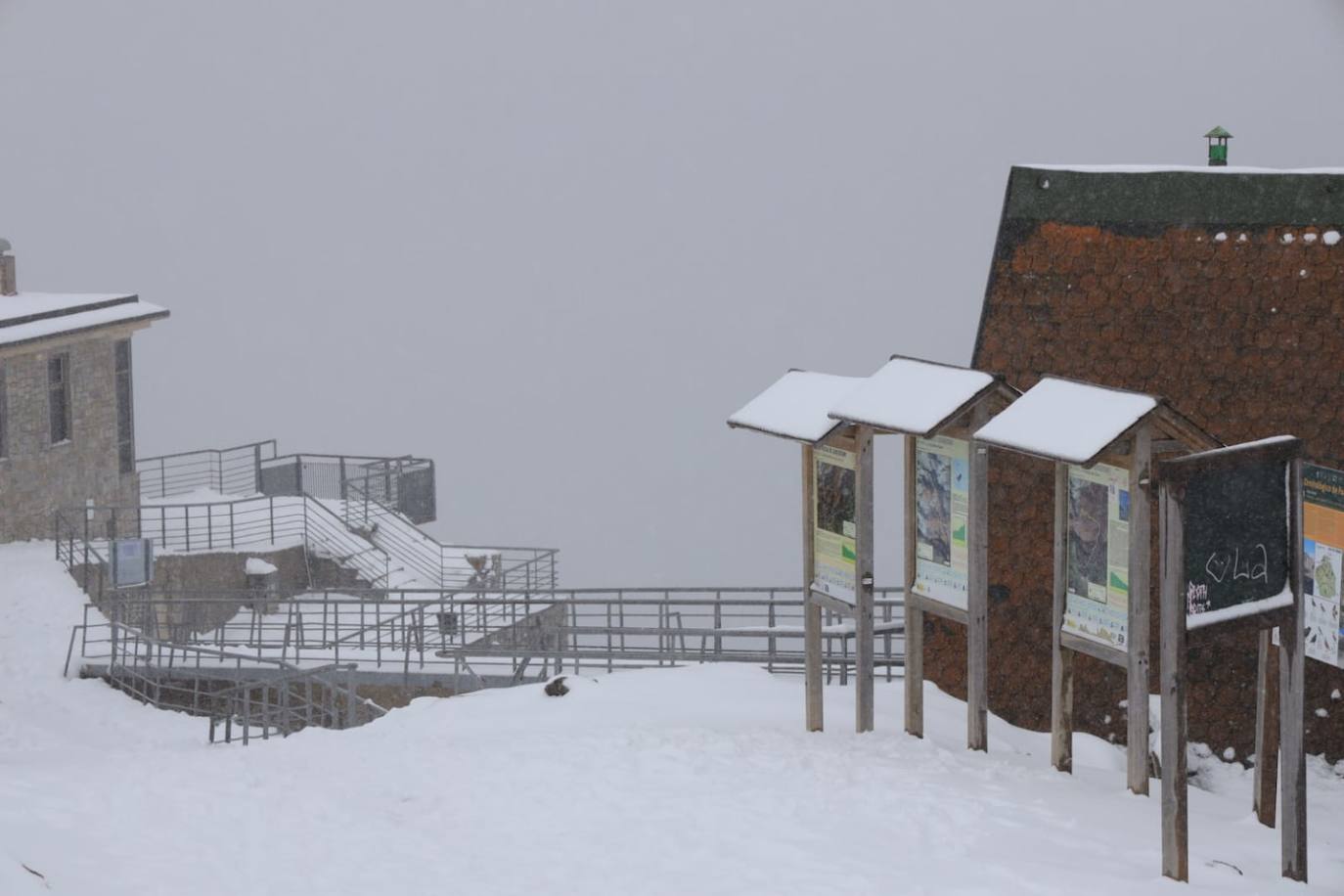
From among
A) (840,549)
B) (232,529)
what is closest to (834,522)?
(840,549)

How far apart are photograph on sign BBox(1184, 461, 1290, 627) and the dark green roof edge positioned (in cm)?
407

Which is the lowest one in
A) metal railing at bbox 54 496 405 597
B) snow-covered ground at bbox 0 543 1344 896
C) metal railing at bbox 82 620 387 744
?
metal railing at bbox 82 620 387 744

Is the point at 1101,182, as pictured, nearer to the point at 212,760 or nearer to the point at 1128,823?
the point at 1128,823

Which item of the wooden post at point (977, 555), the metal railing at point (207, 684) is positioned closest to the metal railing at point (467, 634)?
the metal railing at point (207, 684)

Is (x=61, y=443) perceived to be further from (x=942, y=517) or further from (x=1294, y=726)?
(x=1294, y=726)

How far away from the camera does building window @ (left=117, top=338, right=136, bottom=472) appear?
85.1 feet

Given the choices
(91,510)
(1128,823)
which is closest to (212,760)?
(1128,823)

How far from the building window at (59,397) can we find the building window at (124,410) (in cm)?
113

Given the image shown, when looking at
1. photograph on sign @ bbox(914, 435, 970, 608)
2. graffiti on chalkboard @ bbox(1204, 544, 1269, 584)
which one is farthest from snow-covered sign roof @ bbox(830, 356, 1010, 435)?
graffiti on chalkboard @ bbox(1204, 544, 1269, 584)

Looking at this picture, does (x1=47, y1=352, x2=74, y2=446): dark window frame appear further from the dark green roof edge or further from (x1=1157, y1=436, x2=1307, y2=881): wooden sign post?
(x1=1157, y1=436, x2=1307, y2=881): wooden sign post

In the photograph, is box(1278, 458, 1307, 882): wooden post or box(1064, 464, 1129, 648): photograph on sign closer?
box(1278, 458, 1307, 882): wooden post

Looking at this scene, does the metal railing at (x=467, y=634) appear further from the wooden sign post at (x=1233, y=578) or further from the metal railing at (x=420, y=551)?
the wooden sign post at (x=1233, y=578)

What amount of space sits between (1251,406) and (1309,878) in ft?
15.0

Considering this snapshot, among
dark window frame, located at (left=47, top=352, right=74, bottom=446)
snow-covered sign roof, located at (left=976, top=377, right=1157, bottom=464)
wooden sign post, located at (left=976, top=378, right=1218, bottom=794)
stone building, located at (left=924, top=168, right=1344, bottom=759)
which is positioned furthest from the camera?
dark window frame, located at (left=47, top=352, right=74, bottom=446)
